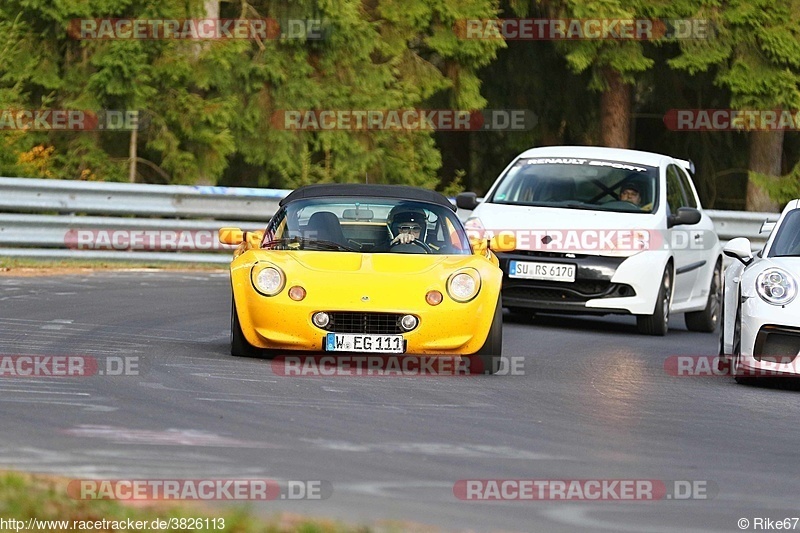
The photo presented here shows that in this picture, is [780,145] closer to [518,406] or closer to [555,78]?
[555,78]

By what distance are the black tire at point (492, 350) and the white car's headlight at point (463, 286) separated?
0.25m

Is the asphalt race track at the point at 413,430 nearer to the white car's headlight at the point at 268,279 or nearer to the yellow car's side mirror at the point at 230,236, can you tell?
the white car's headlight at the point at 268,279

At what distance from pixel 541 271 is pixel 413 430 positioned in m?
6.58

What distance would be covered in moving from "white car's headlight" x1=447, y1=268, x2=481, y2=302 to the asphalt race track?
0.57m

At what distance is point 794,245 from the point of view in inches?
457

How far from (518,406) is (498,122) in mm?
21254

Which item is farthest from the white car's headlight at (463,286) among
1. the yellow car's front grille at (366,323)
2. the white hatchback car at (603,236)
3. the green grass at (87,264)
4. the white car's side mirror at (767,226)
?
the green grass at (87,264)

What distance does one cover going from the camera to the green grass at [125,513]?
5648 millimetres

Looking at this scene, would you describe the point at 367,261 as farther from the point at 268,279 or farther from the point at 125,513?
the point at 125,513

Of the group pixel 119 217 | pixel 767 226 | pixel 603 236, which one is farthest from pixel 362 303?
pixel 119 217

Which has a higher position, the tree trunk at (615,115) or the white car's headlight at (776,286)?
the tree trunk at (615,115)

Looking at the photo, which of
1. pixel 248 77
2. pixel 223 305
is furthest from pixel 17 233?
pixel 248 77

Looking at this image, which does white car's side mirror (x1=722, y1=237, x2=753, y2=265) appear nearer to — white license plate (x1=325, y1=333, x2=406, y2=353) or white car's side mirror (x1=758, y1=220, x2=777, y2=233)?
white car's side mirror (x1=758, y1=220, x2=777, y2=233)

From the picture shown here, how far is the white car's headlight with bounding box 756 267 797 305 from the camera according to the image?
35.9 ft
